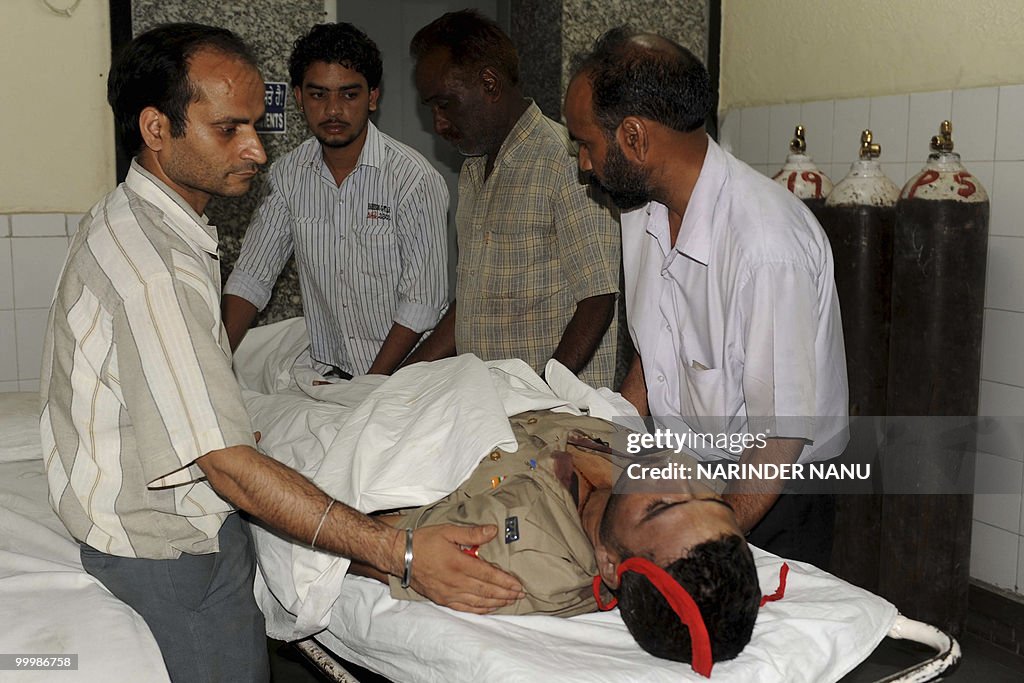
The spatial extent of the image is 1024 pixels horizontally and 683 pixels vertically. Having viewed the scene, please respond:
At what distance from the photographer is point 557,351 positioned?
9.14ft

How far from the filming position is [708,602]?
162cm

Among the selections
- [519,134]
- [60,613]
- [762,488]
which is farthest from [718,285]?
[60,613]

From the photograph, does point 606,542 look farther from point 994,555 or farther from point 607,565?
point 994,555

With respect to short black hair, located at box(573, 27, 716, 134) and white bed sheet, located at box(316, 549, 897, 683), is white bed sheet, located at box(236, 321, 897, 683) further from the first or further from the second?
short black hair, located at box(573, 27, 716, 134)

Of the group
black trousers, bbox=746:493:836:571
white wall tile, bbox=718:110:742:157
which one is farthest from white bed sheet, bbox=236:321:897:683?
white wall tile, bbox=718:110:742:157

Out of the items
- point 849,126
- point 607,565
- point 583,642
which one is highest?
point 849,126

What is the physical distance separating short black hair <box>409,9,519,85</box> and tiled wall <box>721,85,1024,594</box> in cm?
143

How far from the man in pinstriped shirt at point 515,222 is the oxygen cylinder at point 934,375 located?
3.11 feet

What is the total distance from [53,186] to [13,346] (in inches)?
23.8

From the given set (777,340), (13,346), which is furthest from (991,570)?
(13,346)

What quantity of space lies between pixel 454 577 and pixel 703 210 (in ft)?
3.13

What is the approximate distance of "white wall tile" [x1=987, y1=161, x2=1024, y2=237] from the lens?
302 cm

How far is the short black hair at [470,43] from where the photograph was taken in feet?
9.44

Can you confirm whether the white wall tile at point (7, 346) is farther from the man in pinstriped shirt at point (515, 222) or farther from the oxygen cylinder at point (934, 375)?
the oxygen cylinder at point (934, 375)
